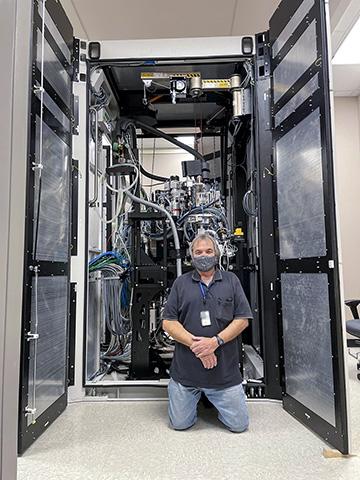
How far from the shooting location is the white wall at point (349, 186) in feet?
15.4

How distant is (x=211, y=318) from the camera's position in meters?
2.34

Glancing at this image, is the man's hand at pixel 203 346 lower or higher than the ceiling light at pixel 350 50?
lower

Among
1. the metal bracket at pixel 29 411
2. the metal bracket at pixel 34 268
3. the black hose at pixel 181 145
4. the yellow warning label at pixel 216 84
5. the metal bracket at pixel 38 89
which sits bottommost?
the metal bracket at pixel 29 411

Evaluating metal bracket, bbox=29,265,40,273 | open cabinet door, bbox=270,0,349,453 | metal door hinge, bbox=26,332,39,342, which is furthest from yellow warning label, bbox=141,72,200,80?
metal door hinge, bbox=26,332,39,342

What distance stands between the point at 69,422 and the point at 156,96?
3.26 m

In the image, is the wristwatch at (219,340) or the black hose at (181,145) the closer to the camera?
the wristwatch at (219,340)

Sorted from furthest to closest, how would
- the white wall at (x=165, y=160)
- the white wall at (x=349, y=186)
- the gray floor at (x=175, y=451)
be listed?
the white wall at (x=165, y=160) < the white wall at (x=349, y=186) < the gray floor at (x=175, y=451)

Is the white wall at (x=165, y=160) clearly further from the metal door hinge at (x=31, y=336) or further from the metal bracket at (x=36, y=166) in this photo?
the metal door hinge at (x=31, y=336)

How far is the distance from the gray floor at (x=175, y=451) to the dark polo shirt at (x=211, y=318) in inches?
13.3

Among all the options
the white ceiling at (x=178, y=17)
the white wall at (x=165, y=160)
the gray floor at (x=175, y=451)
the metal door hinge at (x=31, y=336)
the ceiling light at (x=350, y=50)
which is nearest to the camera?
the gray floor at (x=175, y=451)

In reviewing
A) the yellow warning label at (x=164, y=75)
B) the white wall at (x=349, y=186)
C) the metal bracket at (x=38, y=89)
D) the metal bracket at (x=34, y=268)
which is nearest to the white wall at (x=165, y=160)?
the white wall at (x=349, y=186)

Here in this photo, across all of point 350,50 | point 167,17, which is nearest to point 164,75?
point 167,17

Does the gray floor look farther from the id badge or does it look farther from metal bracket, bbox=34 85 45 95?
metal bracket, bbox=34 85 45 95

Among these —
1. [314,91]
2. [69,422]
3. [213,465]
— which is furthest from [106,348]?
[314,91]
